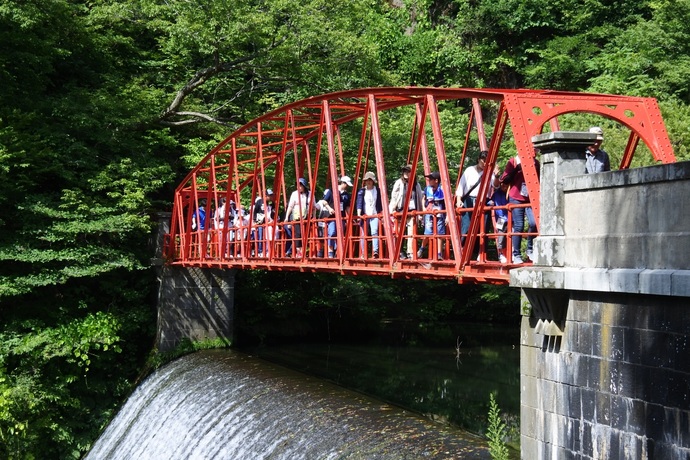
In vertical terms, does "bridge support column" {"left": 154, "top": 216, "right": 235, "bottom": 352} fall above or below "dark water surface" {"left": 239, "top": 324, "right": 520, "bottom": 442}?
above

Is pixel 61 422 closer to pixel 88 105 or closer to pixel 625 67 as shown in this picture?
pixel 88 105

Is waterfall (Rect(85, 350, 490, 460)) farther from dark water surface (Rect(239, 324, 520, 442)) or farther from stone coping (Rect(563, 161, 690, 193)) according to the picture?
stone coping (Rect(563, 161, 690, 193))

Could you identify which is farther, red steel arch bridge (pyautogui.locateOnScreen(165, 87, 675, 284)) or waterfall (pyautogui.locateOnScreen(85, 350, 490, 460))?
waterfall (pyautogui.locateOnScreen(85, 350, 490, 460))

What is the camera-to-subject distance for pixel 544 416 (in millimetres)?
8742

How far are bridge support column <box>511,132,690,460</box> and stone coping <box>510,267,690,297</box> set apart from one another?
0.01 m

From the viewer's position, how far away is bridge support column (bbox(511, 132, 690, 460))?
712 centimetres

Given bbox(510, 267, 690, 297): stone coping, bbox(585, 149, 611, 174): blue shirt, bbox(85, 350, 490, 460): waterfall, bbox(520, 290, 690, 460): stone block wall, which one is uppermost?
bbox(585, 149, 611, 174): blue shirt

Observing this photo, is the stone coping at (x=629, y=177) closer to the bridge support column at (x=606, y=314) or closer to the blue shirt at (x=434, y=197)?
the bridge support column at (x=606, y=314)

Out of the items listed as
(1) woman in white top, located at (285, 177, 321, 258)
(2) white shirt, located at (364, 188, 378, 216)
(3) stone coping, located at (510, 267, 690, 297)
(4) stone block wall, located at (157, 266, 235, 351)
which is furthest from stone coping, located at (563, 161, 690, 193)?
(4) stone block wall, located at (157, 266, 235, 351)

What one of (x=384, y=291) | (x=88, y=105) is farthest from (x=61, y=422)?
(x=384, y=291)

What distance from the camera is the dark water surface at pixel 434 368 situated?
1639cm

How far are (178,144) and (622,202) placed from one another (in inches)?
871

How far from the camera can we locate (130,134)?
26.5 metres

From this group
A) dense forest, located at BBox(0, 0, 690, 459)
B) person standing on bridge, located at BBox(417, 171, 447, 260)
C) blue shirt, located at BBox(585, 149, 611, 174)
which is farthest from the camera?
dense forest, located at BBox(0, 0, 690, 459)
